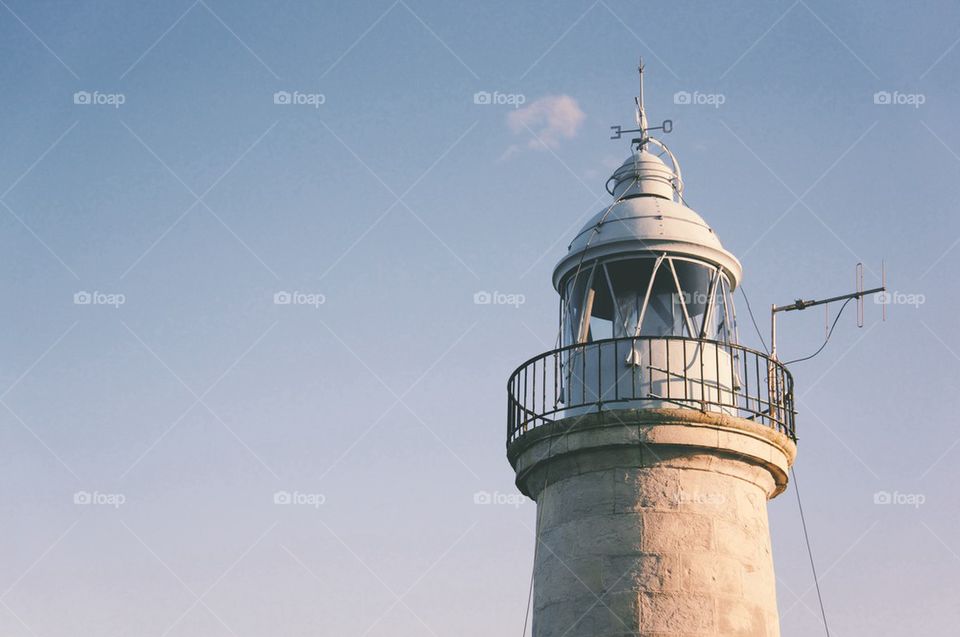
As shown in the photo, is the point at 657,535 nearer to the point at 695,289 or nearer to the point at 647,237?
the point at 695,289

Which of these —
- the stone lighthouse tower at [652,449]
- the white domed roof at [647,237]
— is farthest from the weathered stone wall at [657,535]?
the white domed roof at [647,237]

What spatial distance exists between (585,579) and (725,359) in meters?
3.13

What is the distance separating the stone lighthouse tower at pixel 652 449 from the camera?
46.8 ft

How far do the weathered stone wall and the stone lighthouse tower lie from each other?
0.05 feet

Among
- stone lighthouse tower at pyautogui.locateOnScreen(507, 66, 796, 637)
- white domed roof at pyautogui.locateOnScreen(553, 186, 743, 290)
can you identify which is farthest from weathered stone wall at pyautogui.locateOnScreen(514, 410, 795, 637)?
white domed roof at pyautogui.locateOnScreen(553, 186, 743, 290)

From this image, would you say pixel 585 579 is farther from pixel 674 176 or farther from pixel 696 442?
pixel 674 176

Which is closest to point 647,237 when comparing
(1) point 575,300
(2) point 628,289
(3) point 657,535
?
(2) point 628,289

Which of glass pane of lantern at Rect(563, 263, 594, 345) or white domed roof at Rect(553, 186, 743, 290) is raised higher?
white domed roof at Rect(553, 186, 743, 290)

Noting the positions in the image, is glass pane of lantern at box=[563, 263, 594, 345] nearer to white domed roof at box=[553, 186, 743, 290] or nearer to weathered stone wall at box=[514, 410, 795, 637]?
white domed roof at box=[553, 186, 743, 290]

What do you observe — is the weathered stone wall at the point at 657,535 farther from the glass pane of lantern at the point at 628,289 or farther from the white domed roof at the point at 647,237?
the white domed roof at the point at 647,237

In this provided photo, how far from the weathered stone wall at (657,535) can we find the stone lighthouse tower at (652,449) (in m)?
0.02

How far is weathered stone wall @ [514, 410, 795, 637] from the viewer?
555 inches

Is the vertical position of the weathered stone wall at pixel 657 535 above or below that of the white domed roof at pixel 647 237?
below

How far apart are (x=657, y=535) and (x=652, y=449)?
0.98 meters
